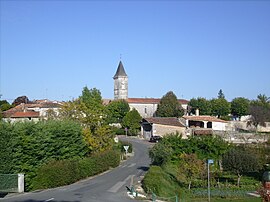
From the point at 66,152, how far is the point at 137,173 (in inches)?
297

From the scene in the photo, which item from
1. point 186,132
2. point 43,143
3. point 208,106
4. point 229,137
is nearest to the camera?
point 43,143

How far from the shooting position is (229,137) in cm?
6338

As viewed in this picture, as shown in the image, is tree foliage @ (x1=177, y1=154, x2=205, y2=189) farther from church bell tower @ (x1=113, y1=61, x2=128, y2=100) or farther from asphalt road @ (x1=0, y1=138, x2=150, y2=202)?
church bell tower @ (x1=113, y1=61, x2=128, y2=100)

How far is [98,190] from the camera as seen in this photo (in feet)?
99.9

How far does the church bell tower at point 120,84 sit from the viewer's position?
12681cm

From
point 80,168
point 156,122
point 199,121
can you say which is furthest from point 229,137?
point 80,168

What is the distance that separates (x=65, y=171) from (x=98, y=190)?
181 inches

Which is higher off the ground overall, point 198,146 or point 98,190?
point 198,146

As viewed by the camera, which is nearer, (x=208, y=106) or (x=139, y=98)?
(x=208, y=106)

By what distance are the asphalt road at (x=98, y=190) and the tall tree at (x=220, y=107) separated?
187 ft

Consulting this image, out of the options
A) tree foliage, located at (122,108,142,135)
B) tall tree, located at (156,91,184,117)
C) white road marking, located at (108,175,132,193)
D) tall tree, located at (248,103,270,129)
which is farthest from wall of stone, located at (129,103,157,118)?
white road marking, located at (108,175,132,193)

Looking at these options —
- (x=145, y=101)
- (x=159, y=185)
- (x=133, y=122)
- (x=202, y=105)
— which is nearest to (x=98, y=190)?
(x=159, y=185)

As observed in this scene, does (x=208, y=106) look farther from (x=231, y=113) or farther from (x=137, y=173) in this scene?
(x=137, y=173)

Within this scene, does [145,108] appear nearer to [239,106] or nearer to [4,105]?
[239,106]
